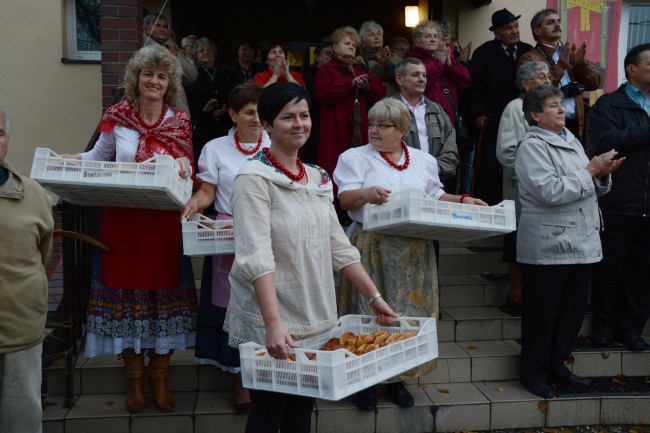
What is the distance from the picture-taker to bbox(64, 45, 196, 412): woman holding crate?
13.7 ft

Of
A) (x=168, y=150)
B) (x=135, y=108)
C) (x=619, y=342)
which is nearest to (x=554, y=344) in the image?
(x=619, y=342)

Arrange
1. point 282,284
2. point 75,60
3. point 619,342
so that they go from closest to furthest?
point 282,284
point 619,342
point 75,60

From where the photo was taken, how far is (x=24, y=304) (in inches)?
128

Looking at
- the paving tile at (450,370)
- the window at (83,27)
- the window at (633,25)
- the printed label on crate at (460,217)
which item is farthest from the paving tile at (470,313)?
the window at (83,27)

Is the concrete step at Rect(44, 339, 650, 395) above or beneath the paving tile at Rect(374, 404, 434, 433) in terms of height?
above

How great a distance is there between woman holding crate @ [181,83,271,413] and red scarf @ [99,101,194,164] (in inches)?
7.2

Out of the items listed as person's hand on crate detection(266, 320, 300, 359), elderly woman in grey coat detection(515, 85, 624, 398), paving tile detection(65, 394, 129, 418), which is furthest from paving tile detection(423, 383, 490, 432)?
person's hand on crate detection(266, 320, 300, 359)

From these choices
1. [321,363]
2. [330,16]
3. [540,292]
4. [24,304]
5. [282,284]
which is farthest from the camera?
[330,16]

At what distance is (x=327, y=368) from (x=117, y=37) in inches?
179

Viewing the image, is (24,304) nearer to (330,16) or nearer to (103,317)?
(103,317)

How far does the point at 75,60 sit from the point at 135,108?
420cm

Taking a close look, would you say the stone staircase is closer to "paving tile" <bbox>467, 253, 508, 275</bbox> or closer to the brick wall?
"paving tile" <bbox>467, 253, 508, 275</bbox>

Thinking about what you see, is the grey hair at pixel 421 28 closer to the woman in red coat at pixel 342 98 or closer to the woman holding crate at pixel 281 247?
the woman in red coat at pixel 342 98

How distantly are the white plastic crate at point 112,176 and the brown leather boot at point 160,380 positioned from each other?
1.14 meters
